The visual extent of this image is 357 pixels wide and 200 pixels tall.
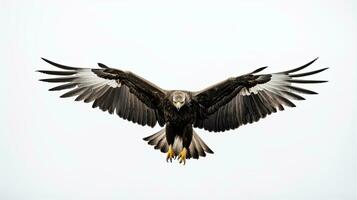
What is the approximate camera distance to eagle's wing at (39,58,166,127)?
1220cm

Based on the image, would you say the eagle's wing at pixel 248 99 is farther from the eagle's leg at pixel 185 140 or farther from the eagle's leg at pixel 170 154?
the eagle's leg at pixel 170 154

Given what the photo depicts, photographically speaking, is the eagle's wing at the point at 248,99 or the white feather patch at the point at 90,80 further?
the white feather patch at the point at 90,80

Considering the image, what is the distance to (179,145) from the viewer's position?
1241 cm

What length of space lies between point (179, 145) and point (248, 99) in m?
1.63

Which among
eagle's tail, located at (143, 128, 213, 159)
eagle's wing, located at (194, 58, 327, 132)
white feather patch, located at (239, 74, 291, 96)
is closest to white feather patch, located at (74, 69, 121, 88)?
eagle's tail, located at (143, 128, 213, 159)

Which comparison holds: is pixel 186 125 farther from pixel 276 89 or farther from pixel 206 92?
pixel 276 89

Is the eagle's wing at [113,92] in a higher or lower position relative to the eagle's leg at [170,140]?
higher

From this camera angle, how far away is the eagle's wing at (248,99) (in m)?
12.1

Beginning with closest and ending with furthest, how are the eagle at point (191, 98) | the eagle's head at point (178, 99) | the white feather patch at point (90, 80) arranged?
the eagle's head at point (178, 99) → the eagle at point (191, 98) → the white feather patch at point (90, 80)

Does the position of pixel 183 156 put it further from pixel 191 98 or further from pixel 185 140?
pixel 191 98

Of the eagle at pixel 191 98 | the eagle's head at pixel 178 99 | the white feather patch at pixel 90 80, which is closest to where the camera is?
the eagle's head at pixel 178 99

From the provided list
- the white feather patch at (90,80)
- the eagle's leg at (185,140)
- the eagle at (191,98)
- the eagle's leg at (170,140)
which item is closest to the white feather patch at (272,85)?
the eagle at (191,98)

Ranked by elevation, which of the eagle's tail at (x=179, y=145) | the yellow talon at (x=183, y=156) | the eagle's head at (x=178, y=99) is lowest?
the yellow talon at (x=183, y=156)

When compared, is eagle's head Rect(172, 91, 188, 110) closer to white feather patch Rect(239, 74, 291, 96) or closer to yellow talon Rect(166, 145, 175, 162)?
yellow talon Rect(166, 145, 175, 162)
